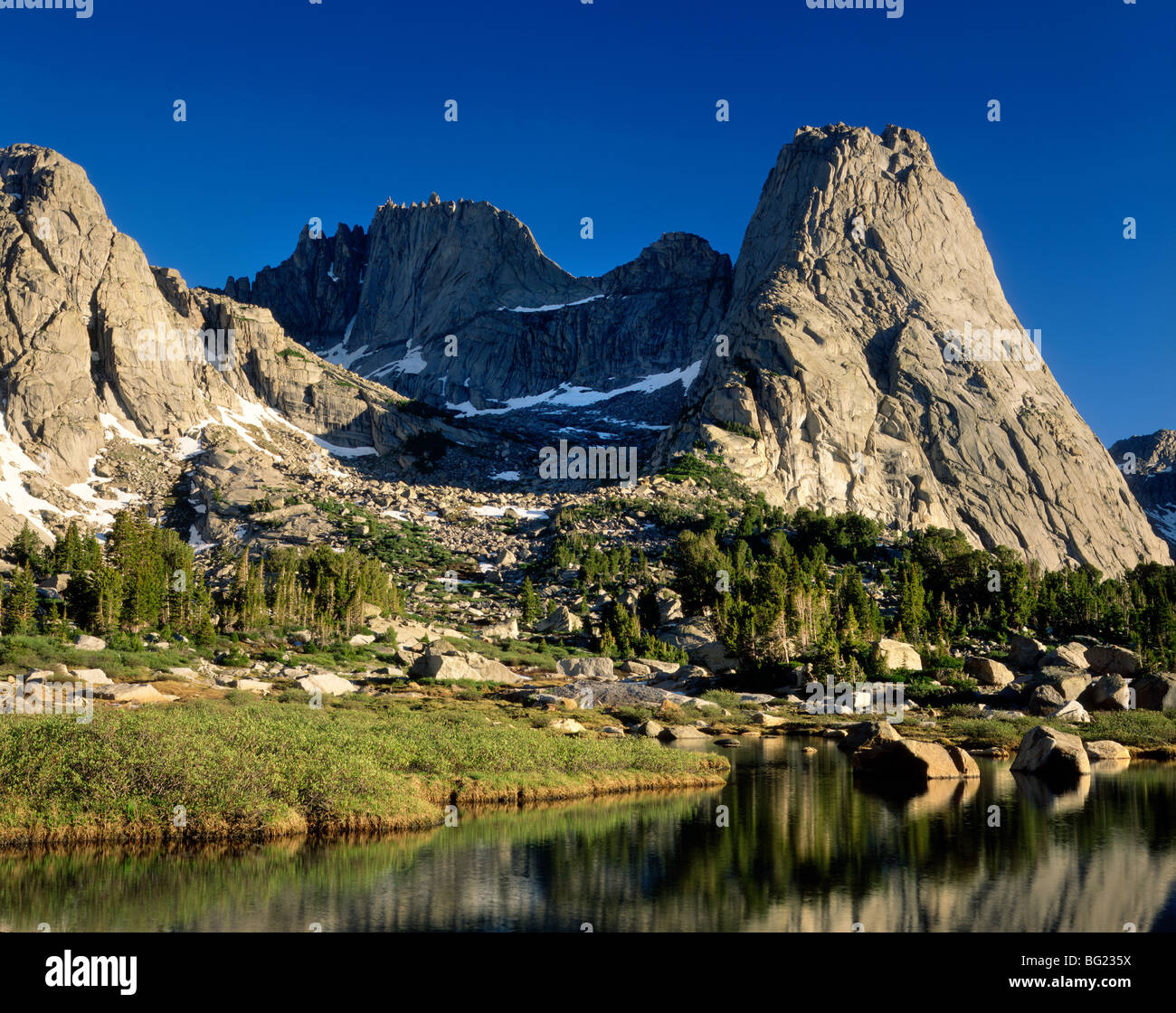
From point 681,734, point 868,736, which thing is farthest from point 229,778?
point 868,736

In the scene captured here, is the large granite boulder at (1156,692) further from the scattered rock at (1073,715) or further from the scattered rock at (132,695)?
the scattered rock at (132,695)

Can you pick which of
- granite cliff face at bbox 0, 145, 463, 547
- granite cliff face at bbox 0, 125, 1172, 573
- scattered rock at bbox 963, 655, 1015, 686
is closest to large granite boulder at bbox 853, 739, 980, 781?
scattered rock at bbox 963, 655, 1015, 686

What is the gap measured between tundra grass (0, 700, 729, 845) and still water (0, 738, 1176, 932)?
0.94 m

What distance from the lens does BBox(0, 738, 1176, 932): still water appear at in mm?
18812

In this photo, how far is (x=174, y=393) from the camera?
573 ft

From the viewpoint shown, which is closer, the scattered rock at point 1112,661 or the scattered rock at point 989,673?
the scattered rock at point 1112,661

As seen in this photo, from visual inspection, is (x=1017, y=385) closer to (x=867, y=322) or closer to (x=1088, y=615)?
(x=867, y=322)

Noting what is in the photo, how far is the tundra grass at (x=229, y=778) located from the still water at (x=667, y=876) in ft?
3.07

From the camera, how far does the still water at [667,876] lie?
18.8 meters

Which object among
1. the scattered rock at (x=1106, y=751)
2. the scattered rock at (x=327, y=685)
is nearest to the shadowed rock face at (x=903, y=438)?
the scattered rock at (x=327, y=685)

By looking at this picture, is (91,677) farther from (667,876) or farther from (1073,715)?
(1073,715)

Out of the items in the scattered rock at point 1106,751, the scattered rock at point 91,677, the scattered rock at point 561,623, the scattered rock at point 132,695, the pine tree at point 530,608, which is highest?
the pine tree at point 530,608

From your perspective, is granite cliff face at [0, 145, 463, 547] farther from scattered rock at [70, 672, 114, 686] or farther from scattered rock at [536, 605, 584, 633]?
scattered rock at [70, 672, 114, 686]
